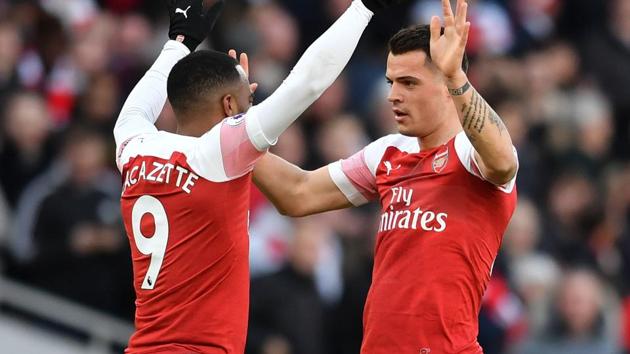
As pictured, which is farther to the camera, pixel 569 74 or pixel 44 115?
pixel 569 74

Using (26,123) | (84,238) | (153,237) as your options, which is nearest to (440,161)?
(153,237)

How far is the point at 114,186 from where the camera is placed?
37.5 feet

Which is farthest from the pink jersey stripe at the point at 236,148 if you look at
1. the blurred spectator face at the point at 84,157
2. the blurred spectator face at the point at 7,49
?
the blurred spectator face at the point at 7,49

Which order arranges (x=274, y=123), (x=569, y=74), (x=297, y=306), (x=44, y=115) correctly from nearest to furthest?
1. (x=274, y=123)
2. (x=297, y=306)
3. (x=44, y=115)
4. (x=569, y=74)

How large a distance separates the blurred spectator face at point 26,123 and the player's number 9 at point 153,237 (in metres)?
4.82

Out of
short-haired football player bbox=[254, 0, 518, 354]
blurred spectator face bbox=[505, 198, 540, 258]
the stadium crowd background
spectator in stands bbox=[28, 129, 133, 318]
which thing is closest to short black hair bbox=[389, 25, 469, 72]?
→ short-haired football player bbox=[254, 0, 518, 354]

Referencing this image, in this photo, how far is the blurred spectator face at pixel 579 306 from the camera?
37.8 ft

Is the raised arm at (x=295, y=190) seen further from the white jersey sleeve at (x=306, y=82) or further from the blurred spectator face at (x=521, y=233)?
the blurred spectator face at (x=521, y=233)

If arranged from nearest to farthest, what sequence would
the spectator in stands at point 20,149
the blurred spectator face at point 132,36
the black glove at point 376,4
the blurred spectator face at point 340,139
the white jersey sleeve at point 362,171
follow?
1. the black glove at point 376,4
2. the white jersey sleeve at point 362,171
3. the spectator in stands at point 20,149
4. the blurred spectator face at point 340,139
5. the blurred spectator face at point 132,36

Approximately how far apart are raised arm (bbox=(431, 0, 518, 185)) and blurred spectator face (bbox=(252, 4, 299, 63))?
7.10m

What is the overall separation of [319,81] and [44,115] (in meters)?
5.45

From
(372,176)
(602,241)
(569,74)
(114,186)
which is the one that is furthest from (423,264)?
(569,74)

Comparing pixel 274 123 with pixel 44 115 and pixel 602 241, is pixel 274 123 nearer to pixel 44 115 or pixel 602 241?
pixel 44 115

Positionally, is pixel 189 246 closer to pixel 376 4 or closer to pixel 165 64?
pixel 165 64
